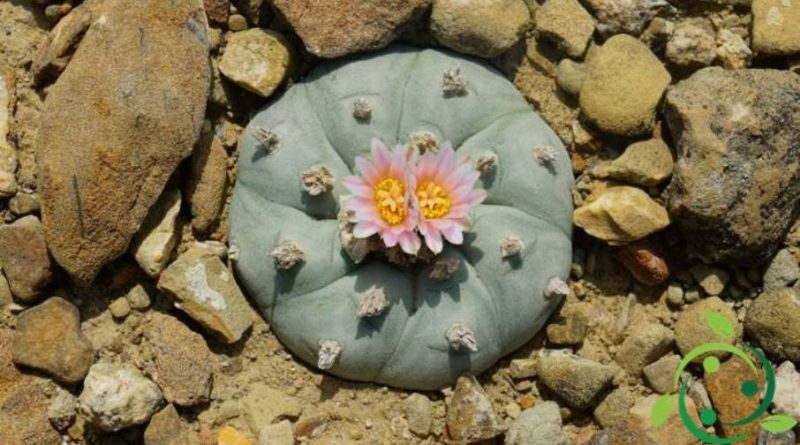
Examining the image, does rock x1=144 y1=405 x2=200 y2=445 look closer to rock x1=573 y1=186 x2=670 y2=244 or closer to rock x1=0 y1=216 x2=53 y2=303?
rock x1=0 y1=216 x2=53 y2=303

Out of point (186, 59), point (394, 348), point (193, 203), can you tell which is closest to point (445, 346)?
point (394, 348)

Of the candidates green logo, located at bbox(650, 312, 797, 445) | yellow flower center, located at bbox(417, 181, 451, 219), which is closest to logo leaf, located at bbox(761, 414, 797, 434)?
green logo, located at bbox(650, 312, 797, 445)

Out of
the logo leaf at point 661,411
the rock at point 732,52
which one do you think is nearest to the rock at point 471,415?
the logo leaf at point 661,411

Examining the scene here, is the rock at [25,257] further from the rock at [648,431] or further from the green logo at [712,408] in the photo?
the green logo at [712,408]

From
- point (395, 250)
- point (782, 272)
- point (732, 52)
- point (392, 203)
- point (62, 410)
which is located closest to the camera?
point (392, 203)

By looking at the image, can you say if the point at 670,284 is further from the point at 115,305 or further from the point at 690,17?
the point at 115,305

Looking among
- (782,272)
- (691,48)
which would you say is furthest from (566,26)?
(782,272)

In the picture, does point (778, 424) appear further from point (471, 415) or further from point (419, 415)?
point (419, 415)
